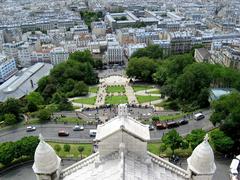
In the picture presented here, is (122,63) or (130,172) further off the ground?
(130,172)

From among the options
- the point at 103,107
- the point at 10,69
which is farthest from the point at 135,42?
the point at 103,107

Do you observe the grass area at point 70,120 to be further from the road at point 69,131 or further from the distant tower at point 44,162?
the distant tower at point 44,162

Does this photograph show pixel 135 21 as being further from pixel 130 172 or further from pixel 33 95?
→ pixel 130 172

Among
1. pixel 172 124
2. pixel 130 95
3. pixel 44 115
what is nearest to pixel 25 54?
pixel 130 95

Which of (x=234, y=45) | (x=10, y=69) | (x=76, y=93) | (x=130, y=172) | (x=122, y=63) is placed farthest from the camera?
(x=122, y=63)

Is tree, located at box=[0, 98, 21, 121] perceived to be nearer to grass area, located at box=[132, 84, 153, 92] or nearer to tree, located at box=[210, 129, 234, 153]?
grass area, located at box=[132, 84, 153, 92]

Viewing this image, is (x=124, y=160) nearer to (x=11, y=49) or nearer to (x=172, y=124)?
(x=172, y=124)
